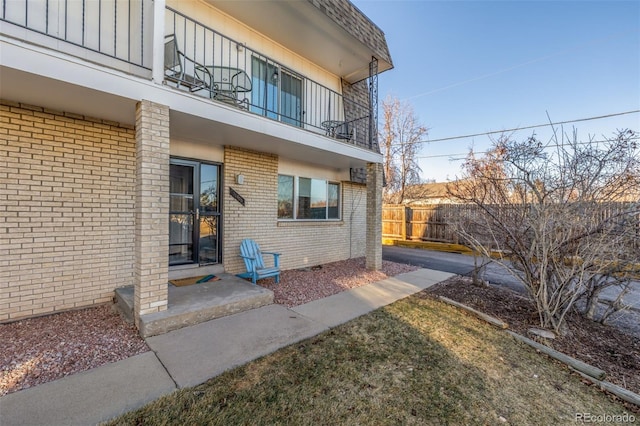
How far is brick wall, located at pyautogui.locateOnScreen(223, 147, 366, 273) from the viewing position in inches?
235

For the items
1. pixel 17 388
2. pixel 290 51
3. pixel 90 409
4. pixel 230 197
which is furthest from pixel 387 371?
pixel 290 51

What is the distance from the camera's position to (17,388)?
93.5 inches

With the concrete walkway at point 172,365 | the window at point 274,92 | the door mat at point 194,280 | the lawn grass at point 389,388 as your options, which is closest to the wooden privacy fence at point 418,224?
the window at point 274,92

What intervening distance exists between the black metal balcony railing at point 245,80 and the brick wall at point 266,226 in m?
1.33

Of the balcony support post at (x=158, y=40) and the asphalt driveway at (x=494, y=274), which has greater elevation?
the balcony support post at (x=158, y=40)

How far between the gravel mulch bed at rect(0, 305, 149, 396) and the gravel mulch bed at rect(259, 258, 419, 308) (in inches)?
91.1

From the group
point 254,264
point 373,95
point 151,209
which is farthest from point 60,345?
point 373,95

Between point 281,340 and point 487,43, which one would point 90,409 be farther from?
point 487,43

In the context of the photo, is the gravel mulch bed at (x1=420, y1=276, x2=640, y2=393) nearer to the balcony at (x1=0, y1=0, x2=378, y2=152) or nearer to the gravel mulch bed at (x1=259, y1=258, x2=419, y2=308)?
the gravel mulch bed at (x1=259, y1=258, x2=419, y2=308)

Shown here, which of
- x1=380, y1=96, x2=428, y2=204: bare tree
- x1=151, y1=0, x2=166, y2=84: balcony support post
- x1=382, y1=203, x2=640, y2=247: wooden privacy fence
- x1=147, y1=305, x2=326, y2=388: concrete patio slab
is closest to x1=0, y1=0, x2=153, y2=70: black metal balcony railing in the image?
x1=151, y1=0, x2=166, y2=84: balcony support post

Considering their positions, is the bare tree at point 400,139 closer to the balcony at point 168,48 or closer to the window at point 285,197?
the balcony at point 168,48

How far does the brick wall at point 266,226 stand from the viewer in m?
5.98

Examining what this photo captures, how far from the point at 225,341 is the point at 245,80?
14.6 ft

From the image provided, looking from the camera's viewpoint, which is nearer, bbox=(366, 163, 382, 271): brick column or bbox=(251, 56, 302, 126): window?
bbox=(251, 56, 302, 126): window
